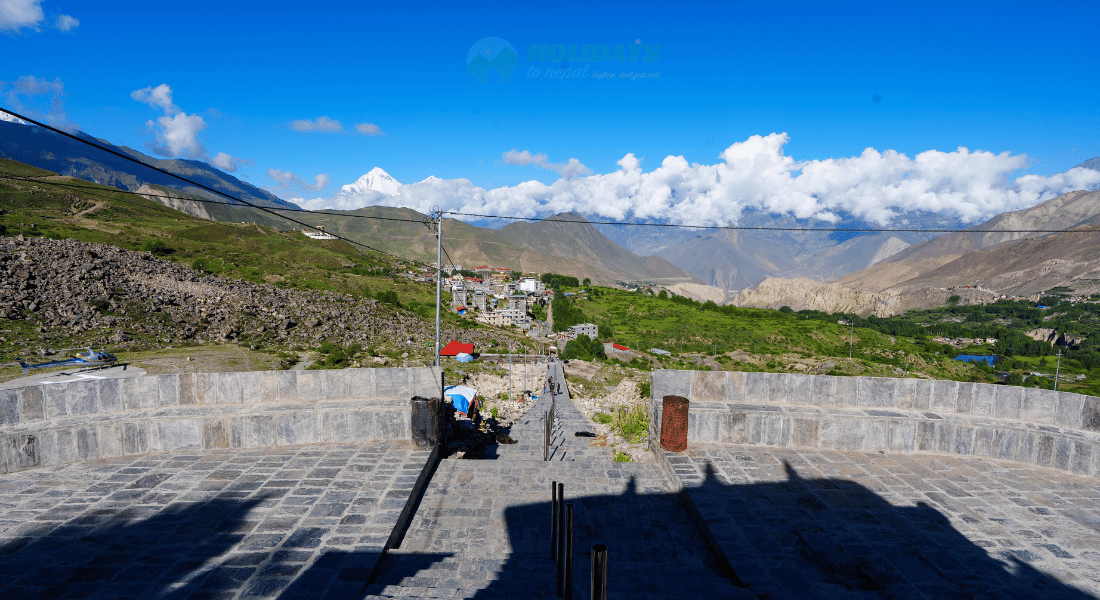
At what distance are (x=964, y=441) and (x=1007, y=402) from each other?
5.41 feet

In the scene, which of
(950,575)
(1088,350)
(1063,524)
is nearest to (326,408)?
(950,575)

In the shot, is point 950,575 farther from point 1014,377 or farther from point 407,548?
point 1014,377

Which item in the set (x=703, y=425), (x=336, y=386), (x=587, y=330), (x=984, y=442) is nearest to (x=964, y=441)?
(x=984, y=442)

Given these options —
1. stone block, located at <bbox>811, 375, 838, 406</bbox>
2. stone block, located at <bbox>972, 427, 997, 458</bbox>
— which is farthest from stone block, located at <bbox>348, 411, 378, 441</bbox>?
stone block, located at <bbox>972, 427, 997, 458</bbox>

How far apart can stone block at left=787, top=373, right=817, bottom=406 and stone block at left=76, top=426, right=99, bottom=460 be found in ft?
44.8

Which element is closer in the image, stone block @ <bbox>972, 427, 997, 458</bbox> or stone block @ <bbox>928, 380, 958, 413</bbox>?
stone block @ <bbox>972, 427, 997, 458</bbox>

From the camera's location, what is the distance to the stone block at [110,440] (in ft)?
29.2

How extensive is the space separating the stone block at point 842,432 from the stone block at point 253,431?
35.7 ft

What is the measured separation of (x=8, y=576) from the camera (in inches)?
214

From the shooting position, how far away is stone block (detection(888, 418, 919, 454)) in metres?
9.84

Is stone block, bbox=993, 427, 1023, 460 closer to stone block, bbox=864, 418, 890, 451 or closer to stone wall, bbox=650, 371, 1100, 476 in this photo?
stone wall, bbox=650, 371, 1100, 476

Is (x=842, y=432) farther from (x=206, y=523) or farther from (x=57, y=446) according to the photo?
(x=57, y=446)

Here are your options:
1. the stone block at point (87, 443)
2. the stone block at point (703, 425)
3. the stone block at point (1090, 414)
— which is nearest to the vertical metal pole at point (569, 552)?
the stone block at point (703, 425)

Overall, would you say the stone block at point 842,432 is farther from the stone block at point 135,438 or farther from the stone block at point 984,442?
the stone block at point 135,438
